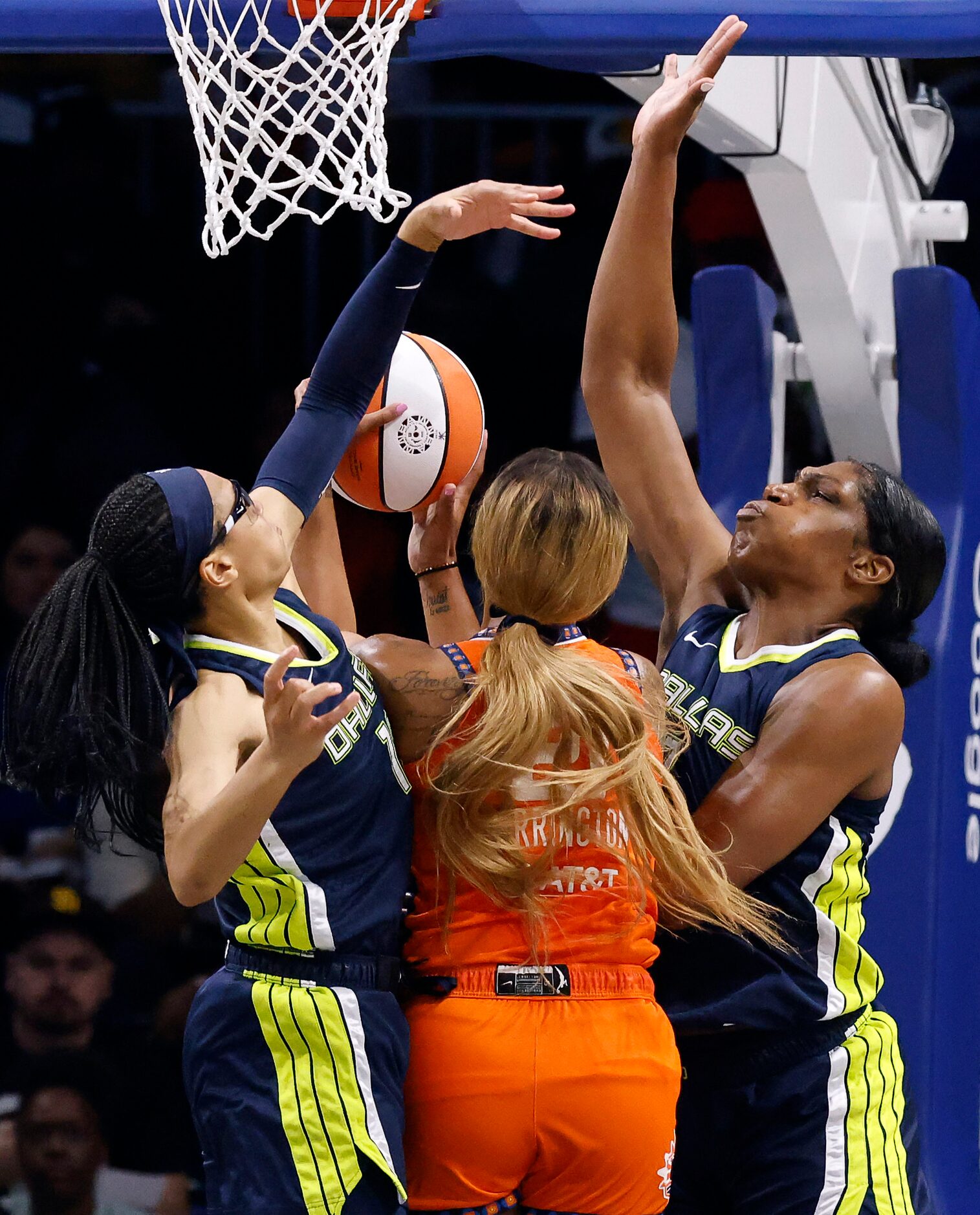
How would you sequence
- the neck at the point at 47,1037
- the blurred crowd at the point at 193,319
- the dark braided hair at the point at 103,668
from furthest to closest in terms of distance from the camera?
the blurred crowd at the point at 193,319
the neck at the point at 47,1037
the dark braided hair at the point at 103,668

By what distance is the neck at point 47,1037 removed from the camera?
4637 millimetres

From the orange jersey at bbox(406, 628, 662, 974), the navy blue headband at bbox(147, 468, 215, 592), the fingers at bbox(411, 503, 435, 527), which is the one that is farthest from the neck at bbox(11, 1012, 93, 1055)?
the navy blue headband at bbox(147, 468, 215, 592)

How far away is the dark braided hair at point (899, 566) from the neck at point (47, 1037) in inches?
Result: 125

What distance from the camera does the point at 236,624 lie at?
1953 millimetres

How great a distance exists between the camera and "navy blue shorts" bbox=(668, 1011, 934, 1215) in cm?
233

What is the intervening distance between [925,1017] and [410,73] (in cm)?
463

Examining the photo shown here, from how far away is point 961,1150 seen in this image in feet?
10.8

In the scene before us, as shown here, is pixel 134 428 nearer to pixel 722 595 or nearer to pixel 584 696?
pixel 722 595

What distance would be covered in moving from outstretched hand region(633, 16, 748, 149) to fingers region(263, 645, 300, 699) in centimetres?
131

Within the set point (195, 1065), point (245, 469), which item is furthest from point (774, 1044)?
point (245, 469)

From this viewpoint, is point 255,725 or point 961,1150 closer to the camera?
point 255,725

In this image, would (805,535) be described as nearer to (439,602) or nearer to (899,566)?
(899,566)

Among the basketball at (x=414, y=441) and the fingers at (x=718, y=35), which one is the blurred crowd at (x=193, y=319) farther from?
the fingers at (x=718, y=35)

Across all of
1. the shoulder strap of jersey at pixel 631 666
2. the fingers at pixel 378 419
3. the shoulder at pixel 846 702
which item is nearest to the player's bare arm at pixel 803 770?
the shoulder at pixel 846 702
